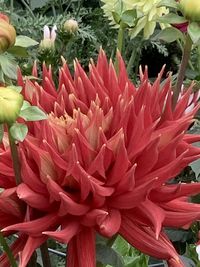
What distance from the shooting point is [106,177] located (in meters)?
0.51

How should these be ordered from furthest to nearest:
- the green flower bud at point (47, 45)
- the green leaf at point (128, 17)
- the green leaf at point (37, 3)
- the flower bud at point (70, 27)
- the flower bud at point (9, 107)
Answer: the green leaf at point (37, 3) → the flower bud at point (70, 27) → the green flower bud at point (47, 45) → the green leaf at point (128, 17) → the flower bud at point (9, 107)

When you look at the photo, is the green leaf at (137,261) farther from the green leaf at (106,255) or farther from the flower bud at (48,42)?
the flower bud at (48,42)

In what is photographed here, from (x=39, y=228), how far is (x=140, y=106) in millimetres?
106

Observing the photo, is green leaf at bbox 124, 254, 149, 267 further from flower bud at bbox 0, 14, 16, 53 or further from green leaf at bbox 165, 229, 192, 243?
green leaf at bbox 165, 229, 192, 243

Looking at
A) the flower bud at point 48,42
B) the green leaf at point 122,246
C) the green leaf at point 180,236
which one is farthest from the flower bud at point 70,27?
the green leaf at point 122,246

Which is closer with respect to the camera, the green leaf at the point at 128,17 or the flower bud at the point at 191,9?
the flower bud at the point at 191,9

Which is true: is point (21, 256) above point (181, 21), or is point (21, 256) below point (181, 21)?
below

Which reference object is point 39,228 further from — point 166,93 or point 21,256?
point 166,93

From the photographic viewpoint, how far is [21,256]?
0.50 meters

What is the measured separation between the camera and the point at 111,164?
0.52m

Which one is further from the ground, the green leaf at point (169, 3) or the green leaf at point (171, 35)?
the green leaf at point (169, 3)

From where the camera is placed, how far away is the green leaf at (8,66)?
566 mm

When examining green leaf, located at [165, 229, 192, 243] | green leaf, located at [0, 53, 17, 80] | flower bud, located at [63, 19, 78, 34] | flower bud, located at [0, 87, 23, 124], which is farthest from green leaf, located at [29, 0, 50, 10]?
flower bud, located at [0, 87, 23, 124]

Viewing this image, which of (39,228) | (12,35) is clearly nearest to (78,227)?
(39,228)
